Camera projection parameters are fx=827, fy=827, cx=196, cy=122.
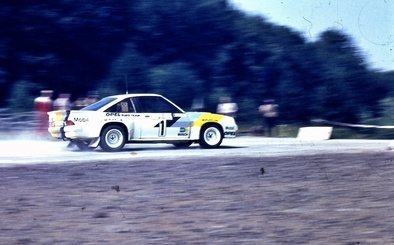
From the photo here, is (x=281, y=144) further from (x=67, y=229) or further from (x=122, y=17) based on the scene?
(x=67, y=229)

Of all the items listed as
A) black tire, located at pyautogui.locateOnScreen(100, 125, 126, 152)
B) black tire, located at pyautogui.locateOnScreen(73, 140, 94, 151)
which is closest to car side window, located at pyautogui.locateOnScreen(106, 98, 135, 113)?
black tire, located at pyautogui.locateOnScreen(100, 125, 126, 152)

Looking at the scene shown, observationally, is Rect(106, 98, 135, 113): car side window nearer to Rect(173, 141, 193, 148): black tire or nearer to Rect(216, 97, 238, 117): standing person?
Rect(173, 141, 193, 148): black tire

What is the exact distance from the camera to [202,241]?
328 inches

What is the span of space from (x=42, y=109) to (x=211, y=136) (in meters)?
4.63

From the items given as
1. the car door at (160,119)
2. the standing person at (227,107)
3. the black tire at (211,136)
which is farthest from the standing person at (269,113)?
the car door at (160,119)

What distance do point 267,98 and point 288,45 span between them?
231 centimetres

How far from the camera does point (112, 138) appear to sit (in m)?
17.7

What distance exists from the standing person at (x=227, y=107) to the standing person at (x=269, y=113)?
2.23 ft

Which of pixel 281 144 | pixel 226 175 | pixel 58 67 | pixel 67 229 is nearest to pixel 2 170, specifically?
pixel 226 175

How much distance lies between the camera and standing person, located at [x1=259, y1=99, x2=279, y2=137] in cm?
2075

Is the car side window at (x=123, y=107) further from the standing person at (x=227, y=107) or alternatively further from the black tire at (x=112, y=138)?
the standing person at (x=227, y=107)

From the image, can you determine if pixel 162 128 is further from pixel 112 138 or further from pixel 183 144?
pixel 112 138

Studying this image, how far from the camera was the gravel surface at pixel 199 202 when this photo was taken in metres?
8.66

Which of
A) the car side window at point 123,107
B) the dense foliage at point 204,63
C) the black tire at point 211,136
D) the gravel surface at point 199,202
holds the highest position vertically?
the dense foliage at point 204,63
